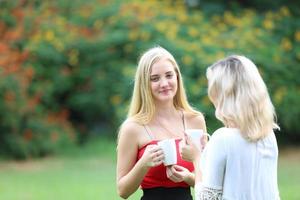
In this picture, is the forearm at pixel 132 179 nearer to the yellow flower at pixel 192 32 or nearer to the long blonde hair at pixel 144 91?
the long blonde hair at pixel 144 91

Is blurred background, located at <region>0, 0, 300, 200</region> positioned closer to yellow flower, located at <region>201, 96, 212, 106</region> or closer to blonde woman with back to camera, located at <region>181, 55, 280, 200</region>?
yellow flower, located at <region>201, 96, 212, 106</region>

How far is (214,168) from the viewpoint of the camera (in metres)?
3.03

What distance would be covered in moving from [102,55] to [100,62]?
19 centimetres

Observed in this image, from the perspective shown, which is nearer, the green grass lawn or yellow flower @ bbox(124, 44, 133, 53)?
the green grass lawn

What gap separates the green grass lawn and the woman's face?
197 inches

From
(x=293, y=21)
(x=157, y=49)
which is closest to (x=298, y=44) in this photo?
(x=293, y=21)

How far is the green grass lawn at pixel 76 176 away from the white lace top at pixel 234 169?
18.6ft

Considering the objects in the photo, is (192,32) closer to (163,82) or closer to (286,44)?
(286,44)

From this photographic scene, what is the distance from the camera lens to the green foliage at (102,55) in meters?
12.9

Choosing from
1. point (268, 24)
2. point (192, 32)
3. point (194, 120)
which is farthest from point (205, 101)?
point (194, 120)

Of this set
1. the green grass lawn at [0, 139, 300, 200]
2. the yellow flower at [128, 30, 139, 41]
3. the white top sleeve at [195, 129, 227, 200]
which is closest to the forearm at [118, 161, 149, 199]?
the white top sleeve at [195, 129, 227, 200]

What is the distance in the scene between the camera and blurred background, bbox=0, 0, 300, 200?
12750mm

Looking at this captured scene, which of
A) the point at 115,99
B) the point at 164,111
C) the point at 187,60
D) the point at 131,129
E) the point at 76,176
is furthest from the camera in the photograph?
the point at 115,99

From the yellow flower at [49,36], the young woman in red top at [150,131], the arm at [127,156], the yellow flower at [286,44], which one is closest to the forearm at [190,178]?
the young woman in red top at [150,131]
